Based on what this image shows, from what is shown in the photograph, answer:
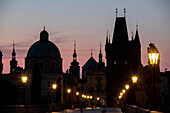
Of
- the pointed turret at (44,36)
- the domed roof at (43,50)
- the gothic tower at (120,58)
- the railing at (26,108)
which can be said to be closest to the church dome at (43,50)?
the domed roof at (43,50)

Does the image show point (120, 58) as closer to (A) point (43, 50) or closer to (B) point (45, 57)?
(B) point (45, 57)

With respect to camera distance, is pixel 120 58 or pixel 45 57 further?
pixel 120 58

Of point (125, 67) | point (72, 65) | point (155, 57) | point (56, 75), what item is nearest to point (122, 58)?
point (125, 67)

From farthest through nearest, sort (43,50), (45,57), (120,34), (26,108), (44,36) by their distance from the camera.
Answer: (44,36)
(120,34)
(43,50)
(45,57)
(26,108)

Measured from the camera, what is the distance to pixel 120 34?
464 feet

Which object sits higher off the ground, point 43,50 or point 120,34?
point 120,34

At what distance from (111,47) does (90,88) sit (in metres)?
22.9

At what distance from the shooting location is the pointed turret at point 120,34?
140m

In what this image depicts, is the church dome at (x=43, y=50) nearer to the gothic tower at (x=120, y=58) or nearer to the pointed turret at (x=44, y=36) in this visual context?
the pointed turret at (x=44, y=36)

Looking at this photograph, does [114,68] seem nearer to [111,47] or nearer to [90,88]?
[111,47]

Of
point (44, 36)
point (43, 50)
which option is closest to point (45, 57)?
point (43, 50)

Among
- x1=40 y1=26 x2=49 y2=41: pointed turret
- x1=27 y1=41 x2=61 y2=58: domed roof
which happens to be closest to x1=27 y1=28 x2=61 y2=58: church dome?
x1=27 y1=41 x2=61 y2=58: domed roof

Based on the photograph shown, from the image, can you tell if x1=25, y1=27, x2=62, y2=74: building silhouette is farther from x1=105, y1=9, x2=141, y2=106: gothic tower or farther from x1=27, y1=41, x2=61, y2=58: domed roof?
x1=105, y1=9, x2=141, y2=106: gothic tower

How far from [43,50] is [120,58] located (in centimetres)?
2570
